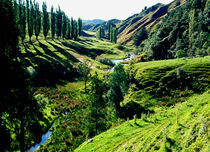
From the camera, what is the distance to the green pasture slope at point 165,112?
1412 cm

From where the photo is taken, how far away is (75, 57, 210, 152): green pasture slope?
14.1 meters

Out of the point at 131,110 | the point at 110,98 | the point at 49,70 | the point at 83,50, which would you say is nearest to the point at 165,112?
the point at 131,110

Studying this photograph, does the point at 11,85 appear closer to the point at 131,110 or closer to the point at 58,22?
the point at 131,110

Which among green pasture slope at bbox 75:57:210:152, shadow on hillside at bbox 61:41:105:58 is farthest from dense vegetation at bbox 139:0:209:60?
shadow on hillside at bbox 61:41:105:58

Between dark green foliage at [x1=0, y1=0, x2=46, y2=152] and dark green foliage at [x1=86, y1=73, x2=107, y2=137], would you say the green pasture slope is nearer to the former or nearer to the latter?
dark green foliage at [x1=86, y1=73, x2=107, y2=137]

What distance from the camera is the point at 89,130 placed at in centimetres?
3722

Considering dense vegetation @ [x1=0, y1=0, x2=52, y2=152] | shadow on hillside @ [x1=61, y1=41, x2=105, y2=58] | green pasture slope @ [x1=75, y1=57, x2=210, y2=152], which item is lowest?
green pasture slope @ [x1=75, y1=57, x2=210, y2=152]

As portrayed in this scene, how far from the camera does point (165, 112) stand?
104ft

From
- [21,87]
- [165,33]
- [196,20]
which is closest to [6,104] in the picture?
[21,87]

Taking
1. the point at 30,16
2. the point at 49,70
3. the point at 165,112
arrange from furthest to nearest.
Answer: the point at 30,16, the point at 49,70, the point at 165,112

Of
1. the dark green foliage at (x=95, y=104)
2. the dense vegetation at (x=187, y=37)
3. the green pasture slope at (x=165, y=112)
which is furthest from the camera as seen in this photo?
the dense vegetation at (x=187, y=37)

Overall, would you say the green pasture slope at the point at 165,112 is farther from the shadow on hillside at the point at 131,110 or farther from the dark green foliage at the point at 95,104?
the dark green foliage at the point at 95,104

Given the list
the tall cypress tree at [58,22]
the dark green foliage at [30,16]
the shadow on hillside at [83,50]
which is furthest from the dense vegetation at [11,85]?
the tall cypress tree at [58,22]

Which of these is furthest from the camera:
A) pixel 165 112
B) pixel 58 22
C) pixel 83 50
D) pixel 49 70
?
pixel 83 50
